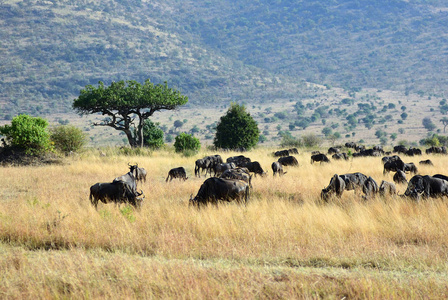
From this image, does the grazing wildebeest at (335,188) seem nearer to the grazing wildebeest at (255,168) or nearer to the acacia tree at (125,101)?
the grazing wildebeest at (255,168)

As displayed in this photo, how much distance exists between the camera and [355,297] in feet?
18.9

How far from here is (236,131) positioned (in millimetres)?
36000

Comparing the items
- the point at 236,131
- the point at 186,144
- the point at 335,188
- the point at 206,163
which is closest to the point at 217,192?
the point at 335,188

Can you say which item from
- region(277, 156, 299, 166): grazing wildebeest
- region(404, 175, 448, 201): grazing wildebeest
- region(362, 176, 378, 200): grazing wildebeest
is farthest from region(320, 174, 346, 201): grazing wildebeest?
region(277, 156, 299, 166): grazing wildebeest

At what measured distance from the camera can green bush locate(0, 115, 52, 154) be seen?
2278 centimetres

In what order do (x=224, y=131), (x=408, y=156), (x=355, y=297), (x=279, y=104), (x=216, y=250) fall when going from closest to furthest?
(x=355, y=297), (x=216, y=250), (x=408, y=156), (x=224, y=131), (x=279, y=104)

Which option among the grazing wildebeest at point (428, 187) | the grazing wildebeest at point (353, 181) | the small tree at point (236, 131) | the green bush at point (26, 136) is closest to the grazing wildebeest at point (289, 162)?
the grazing wildebeest at point (353, 181)

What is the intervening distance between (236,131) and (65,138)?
14.0 m

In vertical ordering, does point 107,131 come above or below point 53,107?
below

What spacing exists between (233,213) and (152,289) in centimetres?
404

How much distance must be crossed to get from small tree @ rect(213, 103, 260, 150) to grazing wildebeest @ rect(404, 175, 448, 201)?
24.5 m

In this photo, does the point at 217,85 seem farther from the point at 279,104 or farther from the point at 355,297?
the point at 355,297

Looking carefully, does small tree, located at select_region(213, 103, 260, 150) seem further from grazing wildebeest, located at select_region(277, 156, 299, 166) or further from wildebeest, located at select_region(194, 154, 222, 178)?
wildebeest, located at select_region(194, 154, 222, 178)

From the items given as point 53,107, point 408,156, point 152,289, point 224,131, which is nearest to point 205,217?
point 152,289
